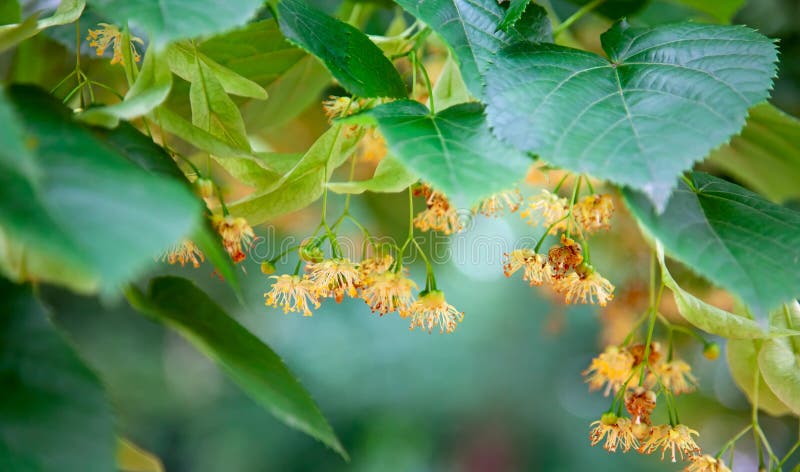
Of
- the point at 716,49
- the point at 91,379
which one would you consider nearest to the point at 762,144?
the point at 716,49

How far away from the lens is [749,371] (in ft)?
1.85

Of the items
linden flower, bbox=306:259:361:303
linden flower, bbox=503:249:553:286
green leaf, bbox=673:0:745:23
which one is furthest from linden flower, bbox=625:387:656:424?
green leaf, bbox=673:0:745:23

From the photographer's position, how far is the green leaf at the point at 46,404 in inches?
14.1

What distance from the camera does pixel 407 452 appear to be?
4949mm

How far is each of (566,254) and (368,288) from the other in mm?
157

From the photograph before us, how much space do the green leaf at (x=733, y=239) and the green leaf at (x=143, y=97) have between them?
0.92ft

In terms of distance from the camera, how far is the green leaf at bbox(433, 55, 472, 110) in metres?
0.52

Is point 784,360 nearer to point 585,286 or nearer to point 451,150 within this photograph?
point 585,286

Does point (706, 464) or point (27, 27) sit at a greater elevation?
point (27, 27)

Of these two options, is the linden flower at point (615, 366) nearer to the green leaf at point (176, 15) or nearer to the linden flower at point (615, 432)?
the linden flower at point (615, 432)

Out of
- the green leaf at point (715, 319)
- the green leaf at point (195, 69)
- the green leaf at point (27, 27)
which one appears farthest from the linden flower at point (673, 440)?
the green leaf at point (27, 27)

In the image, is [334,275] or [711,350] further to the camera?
[711,350]

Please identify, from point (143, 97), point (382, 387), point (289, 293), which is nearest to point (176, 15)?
point (143, 97)

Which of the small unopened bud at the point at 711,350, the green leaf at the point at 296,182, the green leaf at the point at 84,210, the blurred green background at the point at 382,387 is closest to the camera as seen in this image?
the green leaf at the point at 84,210
